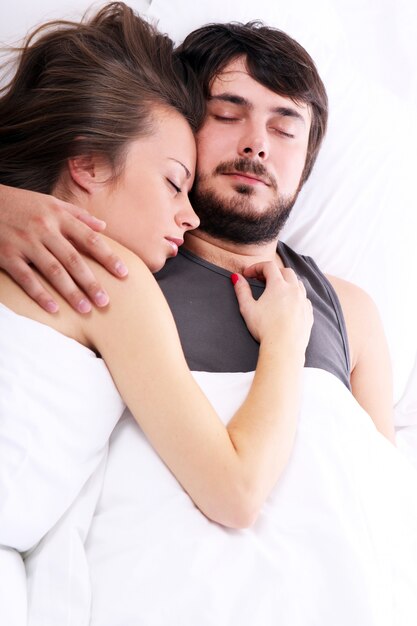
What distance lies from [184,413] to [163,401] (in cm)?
3

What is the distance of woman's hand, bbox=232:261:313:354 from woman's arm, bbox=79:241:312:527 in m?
0.16

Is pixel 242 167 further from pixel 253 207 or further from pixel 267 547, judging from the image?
pixel 267 547

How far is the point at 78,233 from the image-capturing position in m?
1.08

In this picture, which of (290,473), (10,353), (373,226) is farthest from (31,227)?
(373,226)

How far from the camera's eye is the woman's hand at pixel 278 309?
1266 mm

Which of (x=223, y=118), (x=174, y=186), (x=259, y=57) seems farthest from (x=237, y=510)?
(x=259, y=57)

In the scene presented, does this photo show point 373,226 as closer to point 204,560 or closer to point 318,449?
point 318,449

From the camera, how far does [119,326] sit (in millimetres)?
1040

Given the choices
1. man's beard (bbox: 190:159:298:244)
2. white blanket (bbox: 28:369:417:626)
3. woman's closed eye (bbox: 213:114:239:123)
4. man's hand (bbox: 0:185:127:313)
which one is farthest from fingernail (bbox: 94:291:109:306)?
woman's closed eye (bbox: 213:114:239:123)

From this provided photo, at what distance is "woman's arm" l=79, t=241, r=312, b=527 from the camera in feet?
3.29

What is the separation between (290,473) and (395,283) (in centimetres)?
87

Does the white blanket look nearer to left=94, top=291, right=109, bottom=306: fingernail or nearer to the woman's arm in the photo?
the woman's arm

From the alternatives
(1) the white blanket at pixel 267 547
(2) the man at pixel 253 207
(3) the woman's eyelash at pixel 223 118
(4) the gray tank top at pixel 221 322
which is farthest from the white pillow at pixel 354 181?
(1) the white blanket at pixel 267 547

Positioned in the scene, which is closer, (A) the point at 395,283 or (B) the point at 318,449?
(B) the point at 318,449
